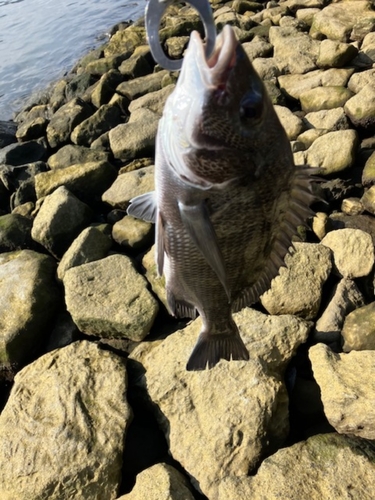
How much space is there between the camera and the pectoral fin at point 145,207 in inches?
81.1

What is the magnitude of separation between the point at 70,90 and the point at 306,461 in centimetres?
1147

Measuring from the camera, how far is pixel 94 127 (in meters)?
8.45

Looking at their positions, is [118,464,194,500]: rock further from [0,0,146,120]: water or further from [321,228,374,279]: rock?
[0,0,146,120]: water

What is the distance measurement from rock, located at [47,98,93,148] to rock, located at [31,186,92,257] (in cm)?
345

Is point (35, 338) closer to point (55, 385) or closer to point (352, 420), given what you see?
point (55, 385)

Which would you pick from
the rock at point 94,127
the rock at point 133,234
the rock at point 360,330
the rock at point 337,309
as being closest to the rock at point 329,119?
the rock at point 337,309

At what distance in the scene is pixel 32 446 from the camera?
333 cm

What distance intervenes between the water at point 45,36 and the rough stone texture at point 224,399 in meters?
12.4

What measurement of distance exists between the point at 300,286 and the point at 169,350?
1396mm

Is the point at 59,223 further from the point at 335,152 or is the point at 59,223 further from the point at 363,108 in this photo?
the point at 363,108

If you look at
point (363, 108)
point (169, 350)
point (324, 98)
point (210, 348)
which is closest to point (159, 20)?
point (210, 348)

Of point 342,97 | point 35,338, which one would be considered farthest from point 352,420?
point 342,97

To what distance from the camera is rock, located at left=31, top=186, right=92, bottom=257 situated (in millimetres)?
5664

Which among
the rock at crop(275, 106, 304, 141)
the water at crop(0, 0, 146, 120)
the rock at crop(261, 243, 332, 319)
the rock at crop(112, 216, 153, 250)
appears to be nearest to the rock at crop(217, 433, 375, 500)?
the rock at crop(261, 243, 332, 319)
